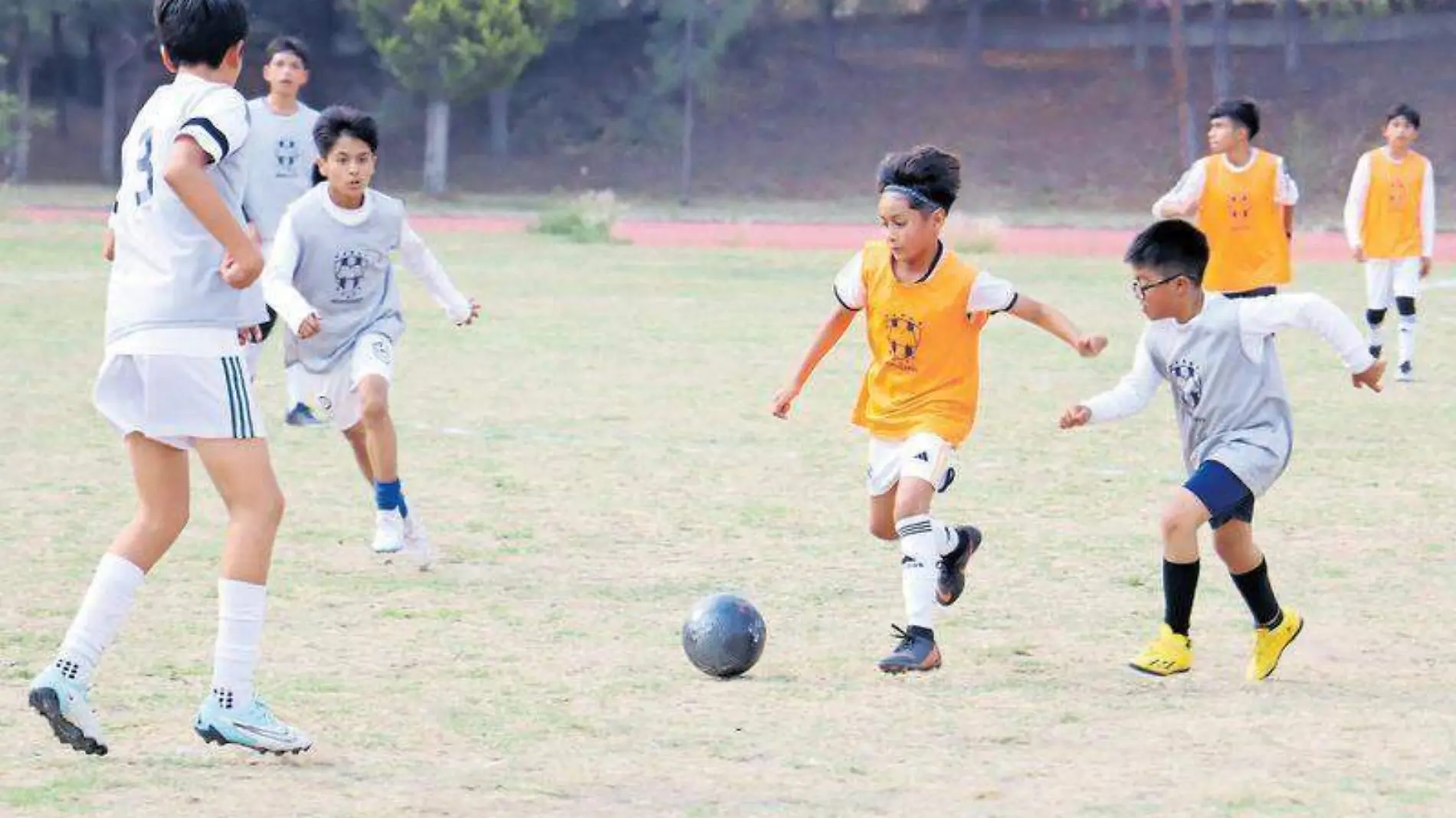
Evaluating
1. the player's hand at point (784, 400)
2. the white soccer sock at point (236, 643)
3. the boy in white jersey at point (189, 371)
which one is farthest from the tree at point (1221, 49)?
the white soccer sock at point (236, 643)

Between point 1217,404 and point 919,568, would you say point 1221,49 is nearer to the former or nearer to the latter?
point 1217,404

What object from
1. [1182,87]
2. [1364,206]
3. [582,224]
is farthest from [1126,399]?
[1182,87]

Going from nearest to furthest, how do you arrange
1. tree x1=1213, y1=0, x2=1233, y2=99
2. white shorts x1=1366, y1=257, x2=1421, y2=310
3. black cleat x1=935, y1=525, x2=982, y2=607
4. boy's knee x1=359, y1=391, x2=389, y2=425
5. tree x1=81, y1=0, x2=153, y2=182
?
1. black cleat x1=935, y1=525, x2=982, y2=607
2. boy's knee x1=359, y1=391, x2=389, y2=425
3. white shorts x1=1366, y1=257, x2=1421, y2=310
4. tree x1=81, y1=0, x2=153, y2=182
5. tree x1=1213, y1=0, x2=1233, y2=99

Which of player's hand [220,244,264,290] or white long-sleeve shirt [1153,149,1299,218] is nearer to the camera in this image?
player's hand [220,244,264,290]

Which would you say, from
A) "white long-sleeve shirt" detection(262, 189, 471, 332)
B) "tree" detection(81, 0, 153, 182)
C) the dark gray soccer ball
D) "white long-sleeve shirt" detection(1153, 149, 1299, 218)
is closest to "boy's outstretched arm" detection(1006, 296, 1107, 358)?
the dark gray soccer ball

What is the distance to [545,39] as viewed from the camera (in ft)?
166

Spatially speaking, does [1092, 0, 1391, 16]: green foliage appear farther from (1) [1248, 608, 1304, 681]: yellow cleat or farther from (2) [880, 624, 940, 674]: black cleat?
(2) [880, 624, 940, 674]: black cleat

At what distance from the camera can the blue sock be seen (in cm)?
883

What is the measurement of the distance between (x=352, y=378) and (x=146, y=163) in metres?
3.20

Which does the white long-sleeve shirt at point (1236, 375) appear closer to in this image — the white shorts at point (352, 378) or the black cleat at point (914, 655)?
the black cleat at point (914, 655)

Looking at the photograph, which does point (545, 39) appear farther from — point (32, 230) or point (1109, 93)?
point (32, 230)

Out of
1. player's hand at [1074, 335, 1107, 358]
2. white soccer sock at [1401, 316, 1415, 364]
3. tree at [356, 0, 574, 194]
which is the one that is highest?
tree at [356, 0, 574, 194]

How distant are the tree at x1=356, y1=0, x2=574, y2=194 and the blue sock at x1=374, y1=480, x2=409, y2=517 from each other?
40537 millimetres

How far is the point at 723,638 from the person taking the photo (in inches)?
267
